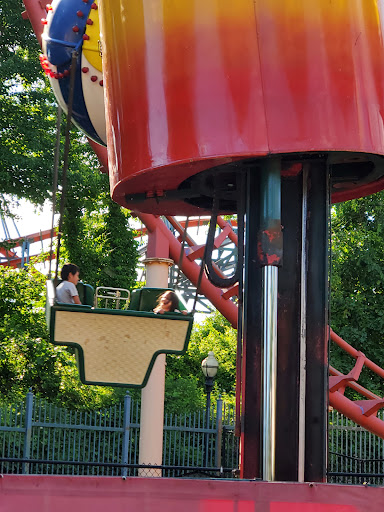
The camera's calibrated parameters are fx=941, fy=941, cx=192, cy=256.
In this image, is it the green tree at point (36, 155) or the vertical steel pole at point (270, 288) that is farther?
the green tree at point (36, 155)

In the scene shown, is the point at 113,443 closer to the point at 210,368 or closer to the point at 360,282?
the point at 210,368

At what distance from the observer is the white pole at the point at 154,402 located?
12531 millimetres

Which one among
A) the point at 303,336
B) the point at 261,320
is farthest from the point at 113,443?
the point at 261,320

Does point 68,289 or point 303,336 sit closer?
point 303,336

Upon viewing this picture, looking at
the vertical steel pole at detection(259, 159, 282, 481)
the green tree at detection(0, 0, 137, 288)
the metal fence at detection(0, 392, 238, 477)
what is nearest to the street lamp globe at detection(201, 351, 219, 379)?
the metal fence at detection(0, 392, 238, 477)

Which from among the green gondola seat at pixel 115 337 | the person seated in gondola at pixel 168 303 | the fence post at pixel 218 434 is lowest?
the fence post at pixel 218 434

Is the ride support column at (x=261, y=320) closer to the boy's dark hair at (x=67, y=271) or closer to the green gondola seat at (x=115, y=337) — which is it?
the green gondola seat at (x=115, y=337)

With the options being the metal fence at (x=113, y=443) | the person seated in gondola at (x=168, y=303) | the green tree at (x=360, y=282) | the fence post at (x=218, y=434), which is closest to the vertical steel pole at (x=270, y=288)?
the person seated in gondola at (x=168, y=303)

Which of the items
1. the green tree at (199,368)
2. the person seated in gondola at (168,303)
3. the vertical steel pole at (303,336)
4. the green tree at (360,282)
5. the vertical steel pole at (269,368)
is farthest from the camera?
the green tree at (360,282)

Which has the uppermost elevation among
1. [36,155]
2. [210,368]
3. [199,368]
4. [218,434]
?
[36,155]

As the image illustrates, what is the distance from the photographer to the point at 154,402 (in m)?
12.7

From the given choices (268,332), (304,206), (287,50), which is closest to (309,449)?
(268,332)

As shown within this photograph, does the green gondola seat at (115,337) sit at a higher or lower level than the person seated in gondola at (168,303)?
lower

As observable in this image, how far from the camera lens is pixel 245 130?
5.97 m
